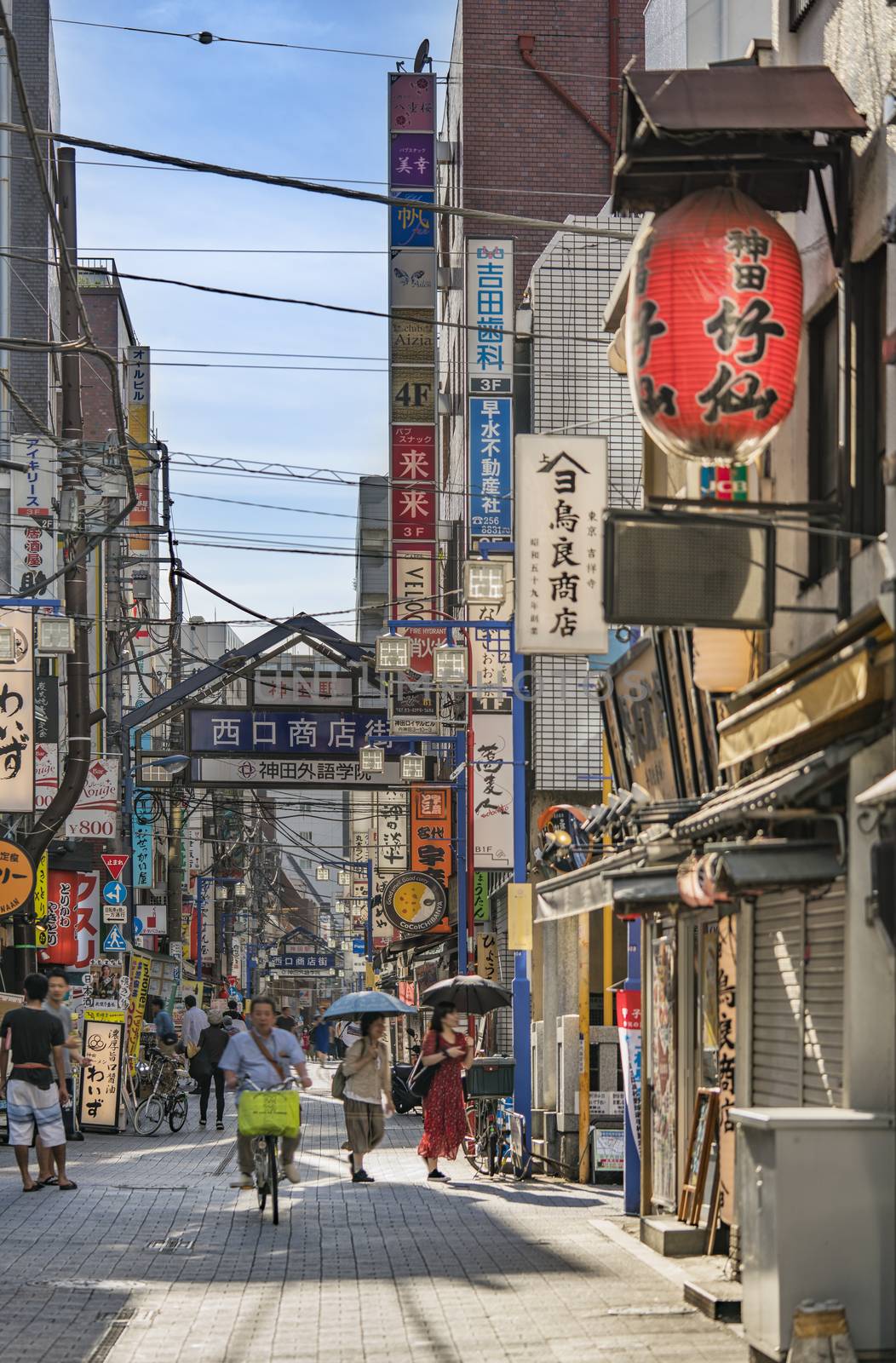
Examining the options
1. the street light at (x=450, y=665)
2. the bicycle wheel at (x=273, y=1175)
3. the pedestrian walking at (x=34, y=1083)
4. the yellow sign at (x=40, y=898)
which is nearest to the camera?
the bicycle wheel at (x=273, y=1175)

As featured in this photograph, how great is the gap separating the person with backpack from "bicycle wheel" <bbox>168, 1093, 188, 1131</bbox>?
9.20m

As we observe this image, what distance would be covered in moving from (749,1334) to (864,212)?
6.04m

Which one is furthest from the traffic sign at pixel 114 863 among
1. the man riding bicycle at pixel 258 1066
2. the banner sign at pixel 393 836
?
the man riding bicycle at pixel 258 1066

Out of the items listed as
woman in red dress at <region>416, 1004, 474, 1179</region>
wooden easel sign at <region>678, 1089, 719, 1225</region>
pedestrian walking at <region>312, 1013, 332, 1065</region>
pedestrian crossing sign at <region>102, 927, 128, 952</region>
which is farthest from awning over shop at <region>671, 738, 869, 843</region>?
pedestrian walking at <region>312, 1013, 332, 1065</region>

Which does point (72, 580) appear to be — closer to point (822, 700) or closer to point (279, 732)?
point (279, 732)

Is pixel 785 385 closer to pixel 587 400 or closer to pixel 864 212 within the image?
pixel 864 212

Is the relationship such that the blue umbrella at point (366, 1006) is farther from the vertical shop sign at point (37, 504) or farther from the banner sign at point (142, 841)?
the banner sign at point (142, 841)

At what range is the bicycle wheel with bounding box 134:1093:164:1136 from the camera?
2797cm

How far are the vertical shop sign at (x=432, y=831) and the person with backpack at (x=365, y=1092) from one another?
19.0 meters


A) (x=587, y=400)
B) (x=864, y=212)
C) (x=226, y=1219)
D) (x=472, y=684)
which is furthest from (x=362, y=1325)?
(x=472, y=684)

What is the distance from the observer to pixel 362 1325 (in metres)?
10.9

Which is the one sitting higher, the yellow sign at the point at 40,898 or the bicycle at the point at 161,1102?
the yellow sign at the point at 40,898

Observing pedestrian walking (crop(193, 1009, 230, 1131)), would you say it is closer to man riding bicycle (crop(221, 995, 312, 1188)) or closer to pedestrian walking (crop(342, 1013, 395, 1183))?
pedestrian walking (crop(342, 1013, 395, 1183))

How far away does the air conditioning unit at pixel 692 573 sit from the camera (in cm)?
993
